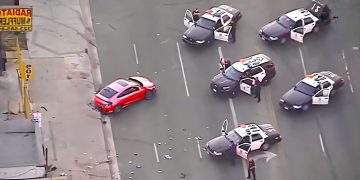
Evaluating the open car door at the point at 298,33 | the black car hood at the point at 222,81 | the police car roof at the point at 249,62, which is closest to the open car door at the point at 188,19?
the police car roof at the point at 249,62

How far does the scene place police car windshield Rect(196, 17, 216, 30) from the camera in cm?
6138

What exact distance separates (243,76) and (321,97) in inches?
182

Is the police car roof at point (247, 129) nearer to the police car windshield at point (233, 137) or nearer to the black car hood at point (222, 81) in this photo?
the police car windshield at point (233, 137)

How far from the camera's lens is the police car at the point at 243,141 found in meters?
53.1

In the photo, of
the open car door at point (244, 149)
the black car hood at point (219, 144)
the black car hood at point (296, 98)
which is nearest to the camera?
the black car hood at point (219, 144)

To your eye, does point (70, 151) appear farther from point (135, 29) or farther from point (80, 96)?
point (135, 29)

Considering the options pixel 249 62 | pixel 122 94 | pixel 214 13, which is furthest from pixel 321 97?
pixel 122 94

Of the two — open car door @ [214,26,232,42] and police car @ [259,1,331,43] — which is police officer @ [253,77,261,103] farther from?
open car door @ [214,26,232,42]

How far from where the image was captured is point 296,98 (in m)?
56.2

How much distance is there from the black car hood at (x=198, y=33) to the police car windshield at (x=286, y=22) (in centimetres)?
443

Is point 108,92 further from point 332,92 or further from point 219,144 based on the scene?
point 332,92

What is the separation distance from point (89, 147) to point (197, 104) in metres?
6.97

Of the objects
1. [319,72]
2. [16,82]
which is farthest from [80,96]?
[319,72]

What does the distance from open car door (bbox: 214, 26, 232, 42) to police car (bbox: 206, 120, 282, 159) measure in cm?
894
